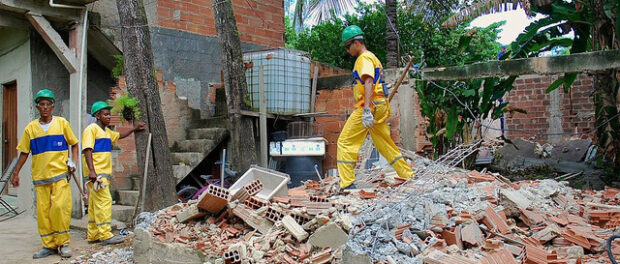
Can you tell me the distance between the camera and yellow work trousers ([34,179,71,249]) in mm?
6219

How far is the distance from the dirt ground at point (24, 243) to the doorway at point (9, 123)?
2076 mm

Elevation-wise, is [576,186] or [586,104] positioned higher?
[586,104]

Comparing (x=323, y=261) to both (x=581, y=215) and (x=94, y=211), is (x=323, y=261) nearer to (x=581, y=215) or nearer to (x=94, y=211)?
(x=581, y=215)

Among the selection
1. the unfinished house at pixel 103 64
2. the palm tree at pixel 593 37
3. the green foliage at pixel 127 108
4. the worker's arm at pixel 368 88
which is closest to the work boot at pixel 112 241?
the unfinished house at pixel 103 64

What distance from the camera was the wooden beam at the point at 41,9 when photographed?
8195 millimetres

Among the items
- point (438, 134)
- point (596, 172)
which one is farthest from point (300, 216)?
point (596, 172)

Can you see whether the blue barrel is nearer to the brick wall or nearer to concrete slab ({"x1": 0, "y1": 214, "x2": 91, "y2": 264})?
the brick wall

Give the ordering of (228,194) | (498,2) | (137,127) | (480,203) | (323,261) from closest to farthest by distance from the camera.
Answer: (323,261) < (480,203) < (228,194) < (137,127) < (498,2)

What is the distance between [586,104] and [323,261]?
39.2 ft

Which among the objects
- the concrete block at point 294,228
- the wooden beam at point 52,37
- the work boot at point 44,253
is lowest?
the work boot at point 44,253

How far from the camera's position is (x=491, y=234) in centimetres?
459

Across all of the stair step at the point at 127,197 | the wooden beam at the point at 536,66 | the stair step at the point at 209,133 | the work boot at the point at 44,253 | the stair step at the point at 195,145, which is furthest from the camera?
the stair step at the point at 209,133

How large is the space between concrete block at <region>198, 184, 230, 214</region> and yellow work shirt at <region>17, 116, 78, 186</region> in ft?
6.41

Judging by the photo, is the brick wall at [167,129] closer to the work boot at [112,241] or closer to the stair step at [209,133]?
the stair step at [209,133]
